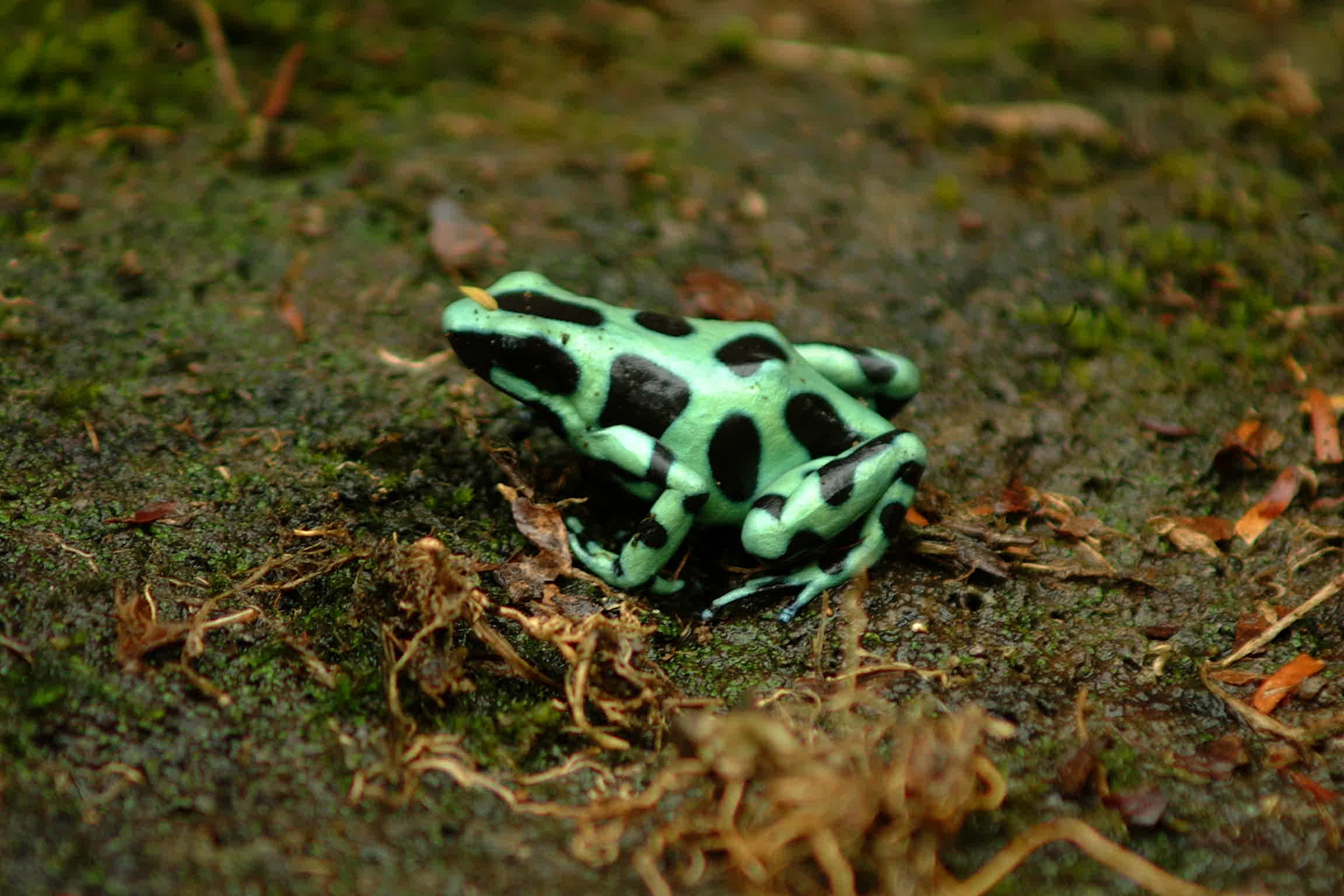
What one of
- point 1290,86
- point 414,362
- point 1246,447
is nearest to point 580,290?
point 414,362

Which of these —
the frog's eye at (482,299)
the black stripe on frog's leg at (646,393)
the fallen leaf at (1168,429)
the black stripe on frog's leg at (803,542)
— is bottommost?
the fallen leaf at (1168,429)

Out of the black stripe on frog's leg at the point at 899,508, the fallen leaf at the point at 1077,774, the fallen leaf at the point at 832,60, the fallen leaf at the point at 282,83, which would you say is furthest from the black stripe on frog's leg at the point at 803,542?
the fallen leaf at the point at 832,60

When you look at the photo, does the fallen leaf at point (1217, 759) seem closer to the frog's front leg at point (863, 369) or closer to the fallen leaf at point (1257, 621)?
the fallen leaf at point (1257, 621)

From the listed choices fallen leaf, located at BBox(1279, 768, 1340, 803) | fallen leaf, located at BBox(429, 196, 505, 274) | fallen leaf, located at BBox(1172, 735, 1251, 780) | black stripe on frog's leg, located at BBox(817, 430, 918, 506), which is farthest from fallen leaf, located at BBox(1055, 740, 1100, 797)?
fallen leaf, located at BBox(429, 196, 505, 274)

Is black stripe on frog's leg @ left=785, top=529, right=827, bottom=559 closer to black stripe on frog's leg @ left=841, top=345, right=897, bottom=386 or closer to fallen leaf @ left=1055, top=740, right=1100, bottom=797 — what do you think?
black stripe on frog's leg @ left=841, top=345, right=897, bottom=386

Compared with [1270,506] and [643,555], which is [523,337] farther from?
[1270,506]

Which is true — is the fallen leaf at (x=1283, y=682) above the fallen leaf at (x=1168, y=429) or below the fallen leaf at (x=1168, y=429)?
below
